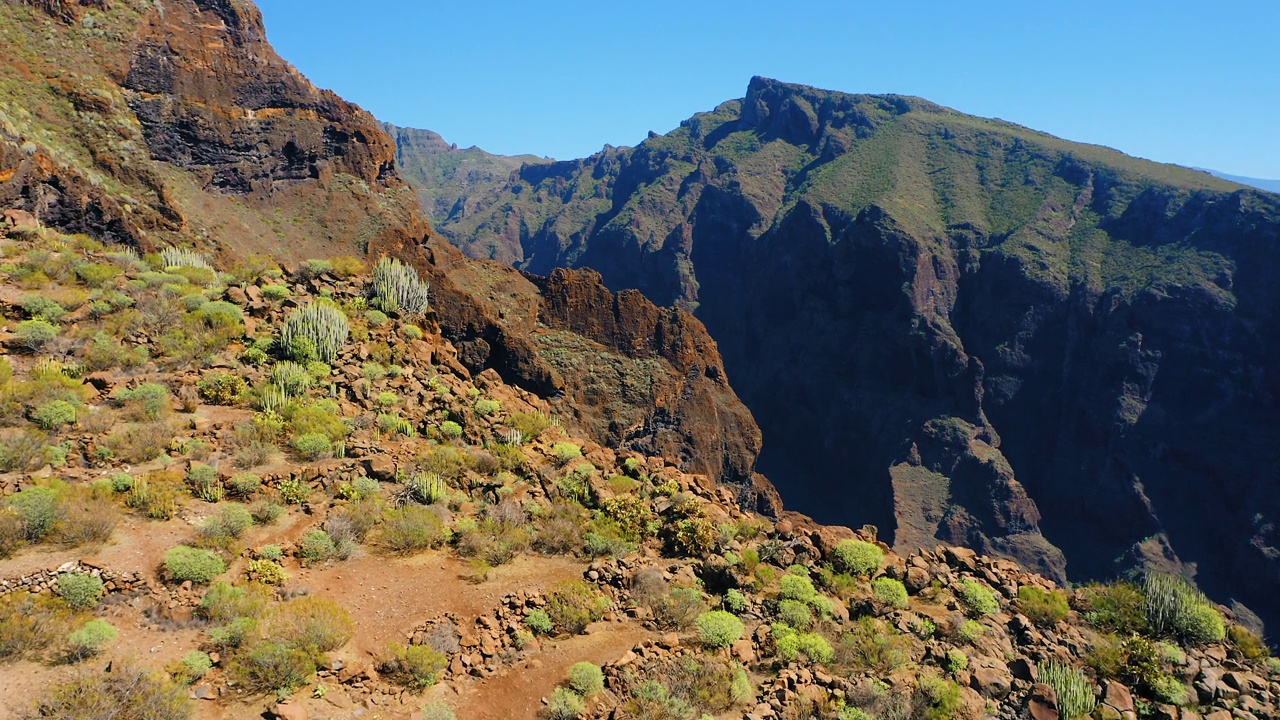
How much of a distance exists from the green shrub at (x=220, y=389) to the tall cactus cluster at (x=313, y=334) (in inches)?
57.4

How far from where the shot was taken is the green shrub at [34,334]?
1153cm

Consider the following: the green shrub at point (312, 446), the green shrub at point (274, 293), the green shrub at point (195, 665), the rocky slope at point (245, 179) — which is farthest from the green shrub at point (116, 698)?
the rocky slope at point (245, 179)

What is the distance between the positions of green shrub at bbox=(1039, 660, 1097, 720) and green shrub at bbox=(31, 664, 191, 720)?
9.90m

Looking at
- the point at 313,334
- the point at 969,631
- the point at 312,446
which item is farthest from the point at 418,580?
the point at 969,631

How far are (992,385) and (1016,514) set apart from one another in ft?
52.2

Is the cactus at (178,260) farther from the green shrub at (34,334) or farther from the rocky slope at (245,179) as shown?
the green shrub at (34,334)

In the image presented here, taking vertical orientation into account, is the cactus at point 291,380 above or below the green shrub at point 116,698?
above

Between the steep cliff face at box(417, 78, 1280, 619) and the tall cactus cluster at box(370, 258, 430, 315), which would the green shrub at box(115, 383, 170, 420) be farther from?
the steep cliff face at box(417, 78, 1280, 619)

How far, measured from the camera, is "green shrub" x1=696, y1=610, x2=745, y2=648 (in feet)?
28.6

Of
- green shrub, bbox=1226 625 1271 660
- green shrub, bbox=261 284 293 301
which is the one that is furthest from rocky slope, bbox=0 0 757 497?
green shrub, bbox=1226 625 1271 660

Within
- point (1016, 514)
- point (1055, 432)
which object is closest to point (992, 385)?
point (1055, 432)

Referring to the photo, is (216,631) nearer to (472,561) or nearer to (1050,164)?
(472,561)

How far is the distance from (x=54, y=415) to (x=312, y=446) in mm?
3739

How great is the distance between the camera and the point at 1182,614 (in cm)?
988
